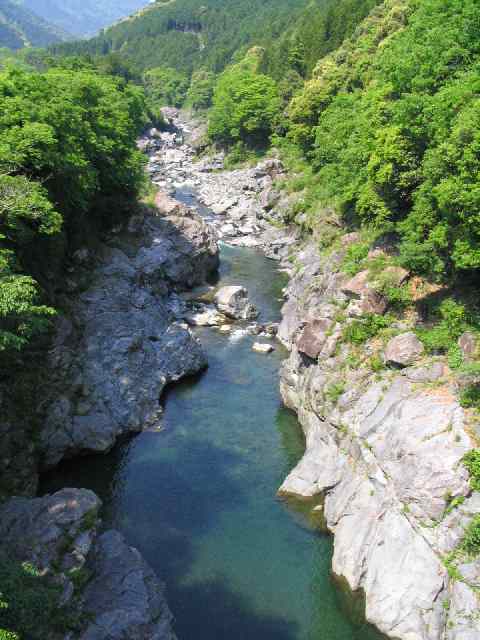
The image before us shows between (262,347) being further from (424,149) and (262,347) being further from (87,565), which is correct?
(87,565)

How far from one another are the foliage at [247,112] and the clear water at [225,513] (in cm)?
5574

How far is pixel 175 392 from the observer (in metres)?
33.8

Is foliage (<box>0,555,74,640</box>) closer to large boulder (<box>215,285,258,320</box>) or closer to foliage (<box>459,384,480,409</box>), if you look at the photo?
foliage (<box>459,384,480,409</box>)

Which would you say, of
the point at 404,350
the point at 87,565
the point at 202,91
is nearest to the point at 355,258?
the point at 404,350

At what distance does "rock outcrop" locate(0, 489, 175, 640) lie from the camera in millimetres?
17000

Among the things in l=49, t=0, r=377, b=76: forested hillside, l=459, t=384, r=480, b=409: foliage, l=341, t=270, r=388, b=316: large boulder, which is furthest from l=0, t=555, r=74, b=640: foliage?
l=49, t=0, r=377, b=76: forested hillside

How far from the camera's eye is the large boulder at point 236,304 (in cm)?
4181

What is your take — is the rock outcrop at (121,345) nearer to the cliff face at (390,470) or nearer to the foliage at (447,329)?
the cliff face at (390,470)

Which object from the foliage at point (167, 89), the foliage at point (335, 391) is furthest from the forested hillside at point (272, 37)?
the foliage at point (335, 391)

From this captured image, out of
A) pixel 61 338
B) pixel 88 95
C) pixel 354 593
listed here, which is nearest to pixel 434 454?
pixel 354 593

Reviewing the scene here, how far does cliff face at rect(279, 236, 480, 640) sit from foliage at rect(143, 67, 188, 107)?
147 meters

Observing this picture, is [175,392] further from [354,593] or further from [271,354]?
[354,593]

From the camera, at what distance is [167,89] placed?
528ft

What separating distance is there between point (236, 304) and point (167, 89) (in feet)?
452
